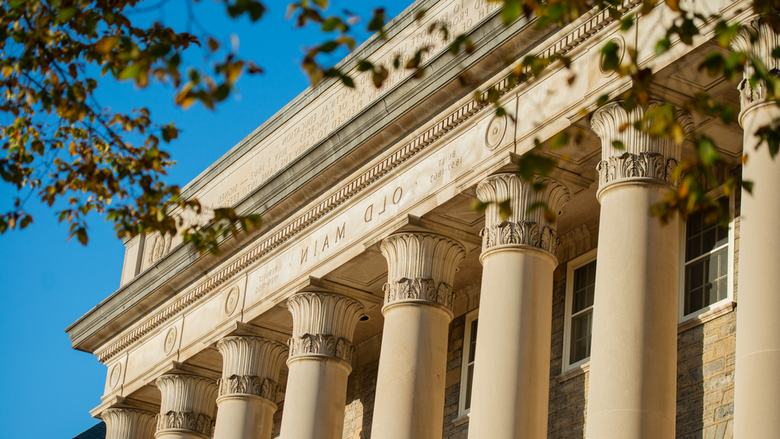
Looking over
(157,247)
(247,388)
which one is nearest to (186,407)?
(247,388)

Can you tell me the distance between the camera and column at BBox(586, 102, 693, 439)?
1638 centimetres

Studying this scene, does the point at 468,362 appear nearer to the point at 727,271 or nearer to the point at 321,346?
the point at 321,346

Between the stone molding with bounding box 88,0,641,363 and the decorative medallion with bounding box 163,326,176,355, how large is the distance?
0.50 meters

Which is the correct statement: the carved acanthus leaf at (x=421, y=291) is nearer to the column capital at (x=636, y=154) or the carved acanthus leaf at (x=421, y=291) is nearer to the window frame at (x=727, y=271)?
the window frame at (x=727, y=271)

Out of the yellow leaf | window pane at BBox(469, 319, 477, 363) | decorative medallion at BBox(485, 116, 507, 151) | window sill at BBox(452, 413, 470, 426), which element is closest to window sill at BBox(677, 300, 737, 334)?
decorative medallion at BBox(485, 116, 507, 151)

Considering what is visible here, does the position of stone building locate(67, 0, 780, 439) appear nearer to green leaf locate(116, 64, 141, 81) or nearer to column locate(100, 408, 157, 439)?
column locate(100, 408, 157, 439)

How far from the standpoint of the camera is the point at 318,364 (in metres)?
25.9

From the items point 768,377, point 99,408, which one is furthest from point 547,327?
point 99,408

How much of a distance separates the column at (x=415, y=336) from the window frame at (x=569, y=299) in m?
2.53

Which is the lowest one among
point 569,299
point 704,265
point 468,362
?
point 468,362

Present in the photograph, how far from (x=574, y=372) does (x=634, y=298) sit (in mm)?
6404

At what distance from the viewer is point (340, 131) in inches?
1008

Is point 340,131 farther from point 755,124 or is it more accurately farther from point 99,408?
point 99,408

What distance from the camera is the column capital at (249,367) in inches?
1125
